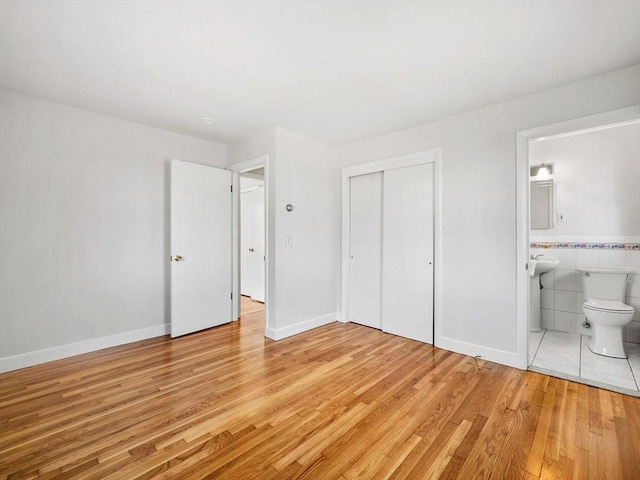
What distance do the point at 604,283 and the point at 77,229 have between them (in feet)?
18.7

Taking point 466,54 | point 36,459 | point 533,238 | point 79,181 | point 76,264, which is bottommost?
point 36,459

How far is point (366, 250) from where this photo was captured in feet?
13.2

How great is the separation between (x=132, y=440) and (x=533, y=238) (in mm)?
4699

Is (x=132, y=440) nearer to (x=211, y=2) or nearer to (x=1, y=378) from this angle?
(x=1, y=378)

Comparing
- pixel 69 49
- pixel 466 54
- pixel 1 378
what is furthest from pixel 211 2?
pixel 1 378

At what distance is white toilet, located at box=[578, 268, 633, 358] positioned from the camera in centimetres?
288

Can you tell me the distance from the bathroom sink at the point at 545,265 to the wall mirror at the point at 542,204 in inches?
20.8

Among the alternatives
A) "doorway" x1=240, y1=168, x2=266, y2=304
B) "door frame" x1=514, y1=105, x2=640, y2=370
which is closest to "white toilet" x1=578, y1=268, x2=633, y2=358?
"door frame" x1=514, y1=105, x2=640, y2=370

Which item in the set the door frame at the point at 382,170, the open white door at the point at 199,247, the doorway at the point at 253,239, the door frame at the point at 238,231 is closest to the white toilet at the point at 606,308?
the door frame at the point at 382,170

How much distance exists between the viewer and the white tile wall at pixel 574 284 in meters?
3.25

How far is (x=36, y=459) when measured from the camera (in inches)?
63.2

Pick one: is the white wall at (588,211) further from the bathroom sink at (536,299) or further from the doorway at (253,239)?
the doorway at (253,239)

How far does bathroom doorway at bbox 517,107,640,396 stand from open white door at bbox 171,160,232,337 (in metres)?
3.44

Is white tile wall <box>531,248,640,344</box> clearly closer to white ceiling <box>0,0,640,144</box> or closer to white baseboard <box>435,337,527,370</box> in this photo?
white baseboard <box>435,337,527,370</box>
